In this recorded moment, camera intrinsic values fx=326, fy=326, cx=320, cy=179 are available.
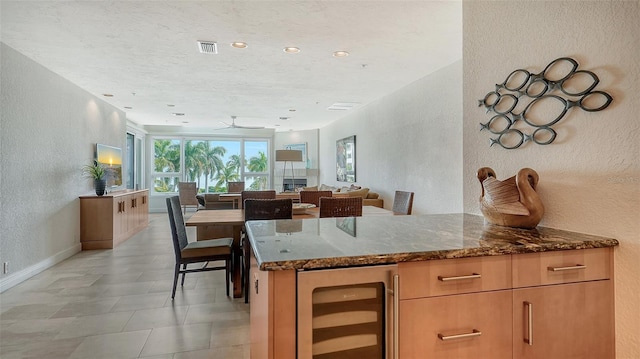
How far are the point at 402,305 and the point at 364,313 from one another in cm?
14

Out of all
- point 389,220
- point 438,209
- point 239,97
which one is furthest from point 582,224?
point 239,97

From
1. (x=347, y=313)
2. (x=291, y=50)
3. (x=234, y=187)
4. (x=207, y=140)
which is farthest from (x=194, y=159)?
(x=347, y=313)

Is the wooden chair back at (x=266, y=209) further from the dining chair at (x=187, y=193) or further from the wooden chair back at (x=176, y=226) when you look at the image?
the dining chair at (x=187, y=193)

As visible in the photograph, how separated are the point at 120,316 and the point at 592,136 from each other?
3.43m

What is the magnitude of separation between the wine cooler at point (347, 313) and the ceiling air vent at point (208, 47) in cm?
312

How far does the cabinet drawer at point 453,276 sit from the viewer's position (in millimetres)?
1157

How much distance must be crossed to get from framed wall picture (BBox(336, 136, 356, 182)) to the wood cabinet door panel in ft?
20.9

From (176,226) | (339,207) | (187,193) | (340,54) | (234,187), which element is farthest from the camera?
(187,193)

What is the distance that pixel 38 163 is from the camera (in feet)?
13.1

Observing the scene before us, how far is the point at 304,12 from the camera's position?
109 inches

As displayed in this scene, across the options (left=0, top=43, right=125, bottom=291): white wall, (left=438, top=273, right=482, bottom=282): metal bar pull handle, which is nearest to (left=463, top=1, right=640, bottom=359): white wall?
(left=438, top=273, right=482, bottom=282): metal bar pull handle

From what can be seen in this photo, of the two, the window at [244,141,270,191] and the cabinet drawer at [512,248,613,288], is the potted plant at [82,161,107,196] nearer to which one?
the window at [244,141,270,191]

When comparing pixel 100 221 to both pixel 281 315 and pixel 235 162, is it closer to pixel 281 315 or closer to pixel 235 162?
pixel 281 315

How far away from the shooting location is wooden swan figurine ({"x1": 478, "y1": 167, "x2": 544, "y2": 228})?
1641 millimetres
